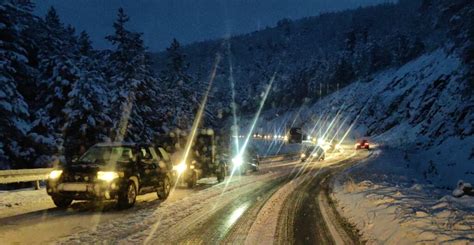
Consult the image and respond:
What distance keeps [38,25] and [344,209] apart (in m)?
31.2

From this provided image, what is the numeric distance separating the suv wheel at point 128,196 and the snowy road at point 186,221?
0.24 meters

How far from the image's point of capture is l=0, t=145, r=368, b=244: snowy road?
882 centimetres

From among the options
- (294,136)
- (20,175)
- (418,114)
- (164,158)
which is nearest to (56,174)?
(164,158)

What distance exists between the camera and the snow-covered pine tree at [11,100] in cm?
2394

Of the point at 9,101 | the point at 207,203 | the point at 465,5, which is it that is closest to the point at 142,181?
the point at 207,203

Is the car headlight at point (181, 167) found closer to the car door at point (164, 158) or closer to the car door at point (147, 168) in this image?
the car door at point (164, 158)

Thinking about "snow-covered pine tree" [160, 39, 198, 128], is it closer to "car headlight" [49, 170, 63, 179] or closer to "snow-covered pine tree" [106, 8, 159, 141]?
"snow-covered pine tree" [106, 8, 159, 141]

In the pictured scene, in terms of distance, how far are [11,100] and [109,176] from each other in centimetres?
1412

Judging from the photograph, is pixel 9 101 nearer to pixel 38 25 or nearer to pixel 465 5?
pixel 38 25

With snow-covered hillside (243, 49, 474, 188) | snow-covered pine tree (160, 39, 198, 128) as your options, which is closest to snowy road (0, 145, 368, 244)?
snow-covered hillside (243, 49, 474, 188)

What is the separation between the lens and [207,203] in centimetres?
1423

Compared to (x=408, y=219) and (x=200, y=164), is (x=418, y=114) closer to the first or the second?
(x=200, y=164)

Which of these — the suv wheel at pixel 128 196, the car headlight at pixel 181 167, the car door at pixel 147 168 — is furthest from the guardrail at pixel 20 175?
the suv wheel at pixel 128 196

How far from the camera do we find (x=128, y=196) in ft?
43.0
